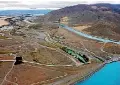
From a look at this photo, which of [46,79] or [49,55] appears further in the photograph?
[49,55]

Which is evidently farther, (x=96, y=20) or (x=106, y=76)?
(x=96, y=20)

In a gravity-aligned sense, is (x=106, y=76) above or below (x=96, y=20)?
above

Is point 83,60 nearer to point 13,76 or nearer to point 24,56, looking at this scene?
point 24,56

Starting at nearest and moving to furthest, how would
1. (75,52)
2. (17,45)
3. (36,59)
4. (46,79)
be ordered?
(46,79) < (36,59) < (75,52) < (17,45)

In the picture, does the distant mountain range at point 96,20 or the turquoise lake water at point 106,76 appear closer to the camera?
the turquoise lake water at point 106,76

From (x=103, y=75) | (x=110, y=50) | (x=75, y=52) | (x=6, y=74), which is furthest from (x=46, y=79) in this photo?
(x=110, y=50)

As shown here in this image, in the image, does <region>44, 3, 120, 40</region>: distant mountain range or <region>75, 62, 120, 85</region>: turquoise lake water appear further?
<region>44, 3, 120, 40</region>: distant mountain range

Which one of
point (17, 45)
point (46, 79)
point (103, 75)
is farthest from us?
point (17, 45)
